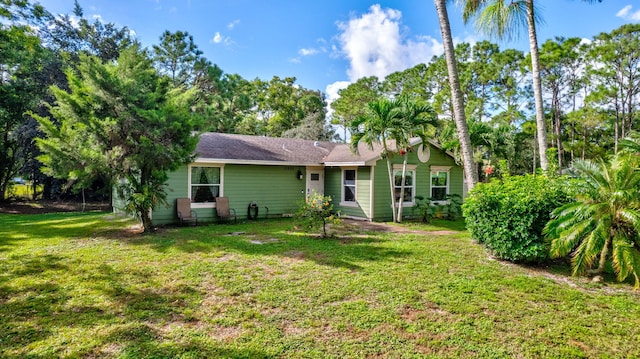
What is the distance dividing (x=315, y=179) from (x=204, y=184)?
4.64 m

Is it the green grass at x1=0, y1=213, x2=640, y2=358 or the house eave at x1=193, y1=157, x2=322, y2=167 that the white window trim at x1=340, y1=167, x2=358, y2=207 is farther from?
the green grass at x1=0, y1=213, x2=640, y2=358

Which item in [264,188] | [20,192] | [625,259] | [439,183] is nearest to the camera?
[625,259]

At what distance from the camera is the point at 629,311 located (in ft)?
14.3

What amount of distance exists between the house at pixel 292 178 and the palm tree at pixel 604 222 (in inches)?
276

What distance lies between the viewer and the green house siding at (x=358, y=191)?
1259 centimetres

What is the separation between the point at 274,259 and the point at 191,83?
2140 cm

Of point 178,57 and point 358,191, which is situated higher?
point 178,57

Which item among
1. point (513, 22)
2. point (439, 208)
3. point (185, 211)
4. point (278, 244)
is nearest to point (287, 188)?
point (185, 211)

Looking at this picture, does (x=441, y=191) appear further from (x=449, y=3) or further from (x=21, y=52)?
(x=21, y=52)

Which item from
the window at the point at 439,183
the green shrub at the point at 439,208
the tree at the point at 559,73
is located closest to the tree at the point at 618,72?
the tree at the point at 559,73

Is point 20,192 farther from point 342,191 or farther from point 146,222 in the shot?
point 342,191

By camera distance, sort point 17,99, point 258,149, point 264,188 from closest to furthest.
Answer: point 264,188 → point 258,149 → point 17,99

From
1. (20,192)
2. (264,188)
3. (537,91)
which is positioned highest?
(537,91)

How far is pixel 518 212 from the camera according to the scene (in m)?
6.17
